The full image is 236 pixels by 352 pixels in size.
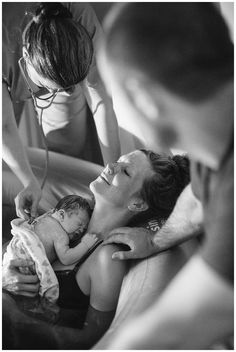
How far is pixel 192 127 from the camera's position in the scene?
0.73 meters

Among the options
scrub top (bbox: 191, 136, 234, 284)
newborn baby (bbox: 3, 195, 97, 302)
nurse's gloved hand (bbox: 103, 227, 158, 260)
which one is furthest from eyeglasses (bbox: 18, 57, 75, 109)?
scrub top (bbox: 191, 136, 234, 284)

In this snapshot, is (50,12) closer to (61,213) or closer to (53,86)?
(53,86)

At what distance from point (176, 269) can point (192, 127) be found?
323mm

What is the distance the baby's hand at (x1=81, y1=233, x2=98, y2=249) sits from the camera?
108cm

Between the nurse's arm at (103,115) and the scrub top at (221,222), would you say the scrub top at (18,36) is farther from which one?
the scrub top at (221,222)

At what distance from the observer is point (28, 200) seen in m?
1.17

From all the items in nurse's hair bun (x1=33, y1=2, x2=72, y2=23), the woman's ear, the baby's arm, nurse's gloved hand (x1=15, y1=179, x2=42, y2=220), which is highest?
nurse's hair bun (x1=33, y1=2, x2=72, y2=23)

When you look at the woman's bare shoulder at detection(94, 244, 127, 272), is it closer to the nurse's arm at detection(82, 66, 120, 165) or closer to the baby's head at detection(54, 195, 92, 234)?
the baby's head at detection(54, 195, 92, 234)

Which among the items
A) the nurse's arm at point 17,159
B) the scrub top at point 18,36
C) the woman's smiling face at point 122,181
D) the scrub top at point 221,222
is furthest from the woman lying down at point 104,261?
the scrub top at point 221,222

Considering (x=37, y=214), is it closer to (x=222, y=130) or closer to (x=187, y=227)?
(x=187, y=227)

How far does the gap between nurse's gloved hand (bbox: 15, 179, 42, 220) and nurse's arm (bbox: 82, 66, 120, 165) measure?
179mm

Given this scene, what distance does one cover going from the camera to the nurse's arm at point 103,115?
3.71 feet

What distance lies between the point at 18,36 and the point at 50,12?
118 millimetres

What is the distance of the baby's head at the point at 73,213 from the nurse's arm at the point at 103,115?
0.14 m
